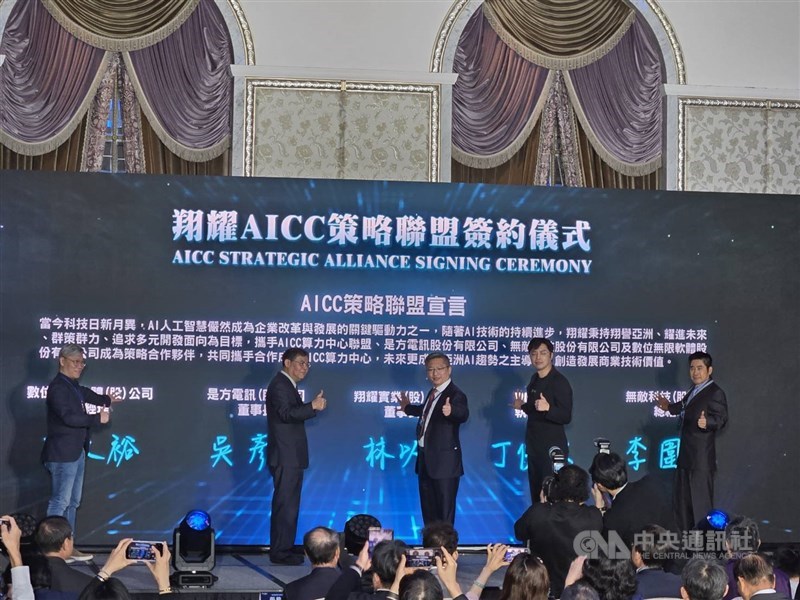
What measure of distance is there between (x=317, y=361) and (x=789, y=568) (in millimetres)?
3629

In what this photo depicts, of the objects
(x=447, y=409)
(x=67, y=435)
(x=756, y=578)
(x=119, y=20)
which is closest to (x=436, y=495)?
(x=447, y=409)

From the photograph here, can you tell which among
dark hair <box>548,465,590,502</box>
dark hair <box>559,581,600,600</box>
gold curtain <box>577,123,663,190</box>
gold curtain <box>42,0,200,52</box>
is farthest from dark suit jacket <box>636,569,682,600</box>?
gold curtain <box>42,0,200,52</box>

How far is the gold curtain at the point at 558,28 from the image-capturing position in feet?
26.9

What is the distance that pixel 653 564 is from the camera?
4027mm

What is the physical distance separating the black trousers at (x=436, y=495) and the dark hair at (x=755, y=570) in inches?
124

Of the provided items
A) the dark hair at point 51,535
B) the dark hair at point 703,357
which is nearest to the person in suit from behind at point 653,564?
the dark hair at point 51,535

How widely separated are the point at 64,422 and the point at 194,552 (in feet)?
4.22

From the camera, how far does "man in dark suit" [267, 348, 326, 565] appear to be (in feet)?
21.6

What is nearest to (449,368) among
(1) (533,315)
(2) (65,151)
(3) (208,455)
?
(1) (533,315)

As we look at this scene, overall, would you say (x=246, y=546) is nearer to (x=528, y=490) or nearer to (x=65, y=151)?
(x=528, y=490)

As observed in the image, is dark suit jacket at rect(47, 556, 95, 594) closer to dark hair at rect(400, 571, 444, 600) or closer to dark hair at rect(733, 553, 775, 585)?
dark hair at rect(400, 571, 444, 600)

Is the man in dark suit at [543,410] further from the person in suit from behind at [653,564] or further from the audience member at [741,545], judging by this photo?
the person in suit from behind at [653,564]

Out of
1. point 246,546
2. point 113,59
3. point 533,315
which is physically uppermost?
point 113,59

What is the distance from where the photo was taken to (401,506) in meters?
7.21
